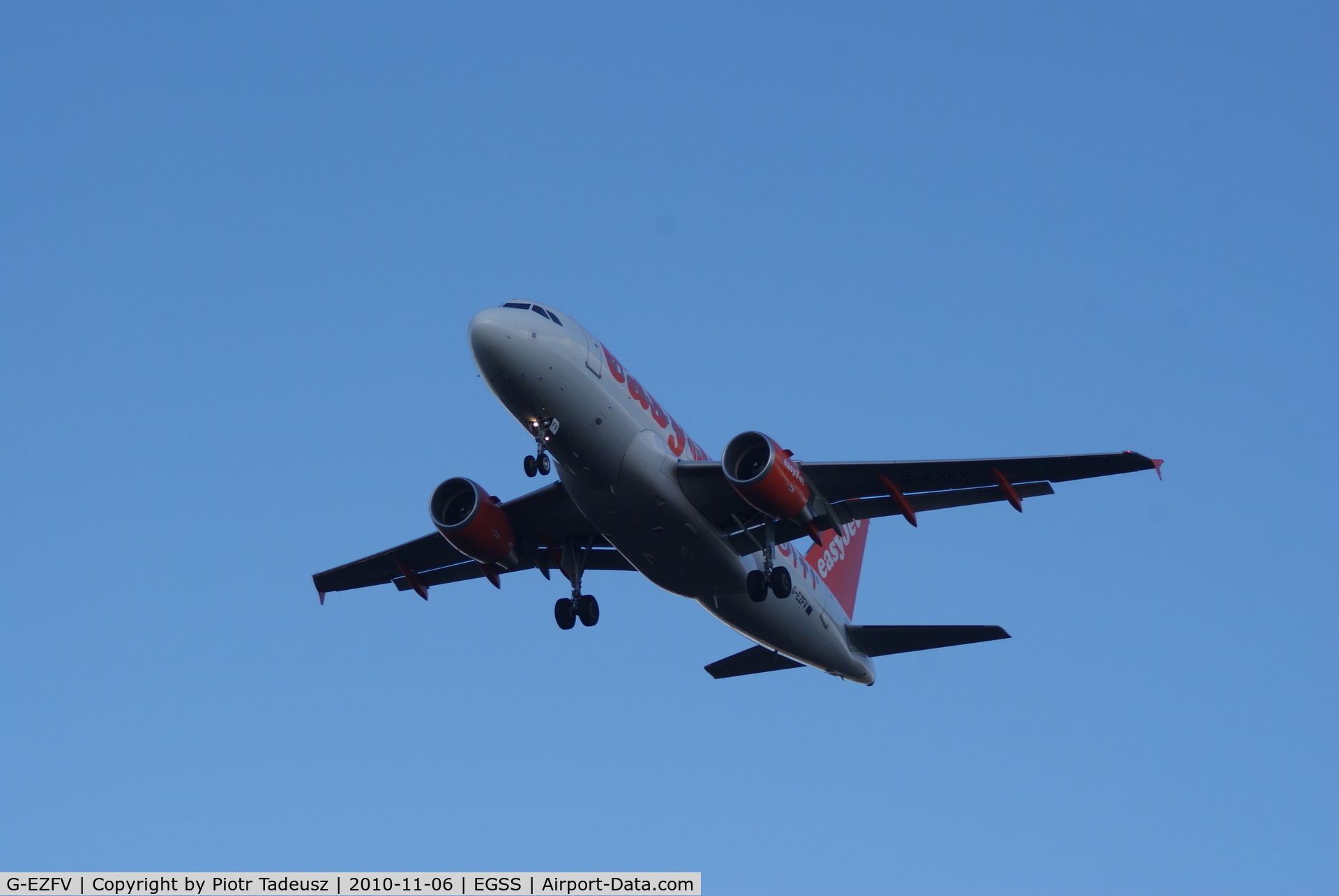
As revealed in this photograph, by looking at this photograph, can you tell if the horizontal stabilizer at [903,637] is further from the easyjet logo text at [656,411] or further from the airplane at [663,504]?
the easyjet logo text at [656,411]

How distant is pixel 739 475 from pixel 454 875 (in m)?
9.80

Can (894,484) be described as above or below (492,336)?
below

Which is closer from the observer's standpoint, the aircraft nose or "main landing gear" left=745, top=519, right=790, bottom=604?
the aircraft nose

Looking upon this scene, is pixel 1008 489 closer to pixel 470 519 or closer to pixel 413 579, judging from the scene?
pixel 470 519

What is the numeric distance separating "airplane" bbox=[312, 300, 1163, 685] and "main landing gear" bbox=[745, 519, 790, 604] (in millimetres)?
38

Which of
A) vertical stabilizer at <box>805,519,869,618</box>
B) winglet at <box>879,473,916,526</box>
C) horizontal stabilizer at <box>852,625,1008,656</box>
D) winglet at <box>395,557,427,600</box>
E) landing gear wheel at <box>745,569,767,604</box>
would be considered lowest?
landing gear wheel at <box>745,569,767,604</box>

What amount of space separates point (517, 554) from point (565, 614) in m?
1.87

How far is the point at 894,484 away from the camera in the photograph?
31.0m

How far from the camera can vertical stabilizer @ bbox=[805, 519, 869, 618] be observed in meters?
38.3

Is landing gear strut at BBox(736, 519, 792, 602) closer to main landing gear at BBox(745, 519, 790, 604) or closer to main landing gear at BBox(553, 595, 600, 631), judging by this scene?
main landing gear at BBox(745, 519, 790, 604)

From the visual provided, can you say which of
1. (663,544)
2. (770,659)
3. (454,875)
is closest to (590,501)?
(663,544)

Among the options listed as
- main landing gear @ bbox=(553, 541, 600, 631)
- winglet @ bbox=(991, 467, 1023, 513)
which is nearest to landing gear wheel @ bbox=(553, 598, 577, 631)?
main landing gear @ bbox=(553, 541, 600, 631)

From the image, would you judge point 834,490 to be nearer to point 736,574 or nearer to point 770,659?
point 736,574

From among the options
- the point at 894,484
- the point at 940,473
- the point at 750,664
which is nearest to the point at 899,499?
the point at 894,484
